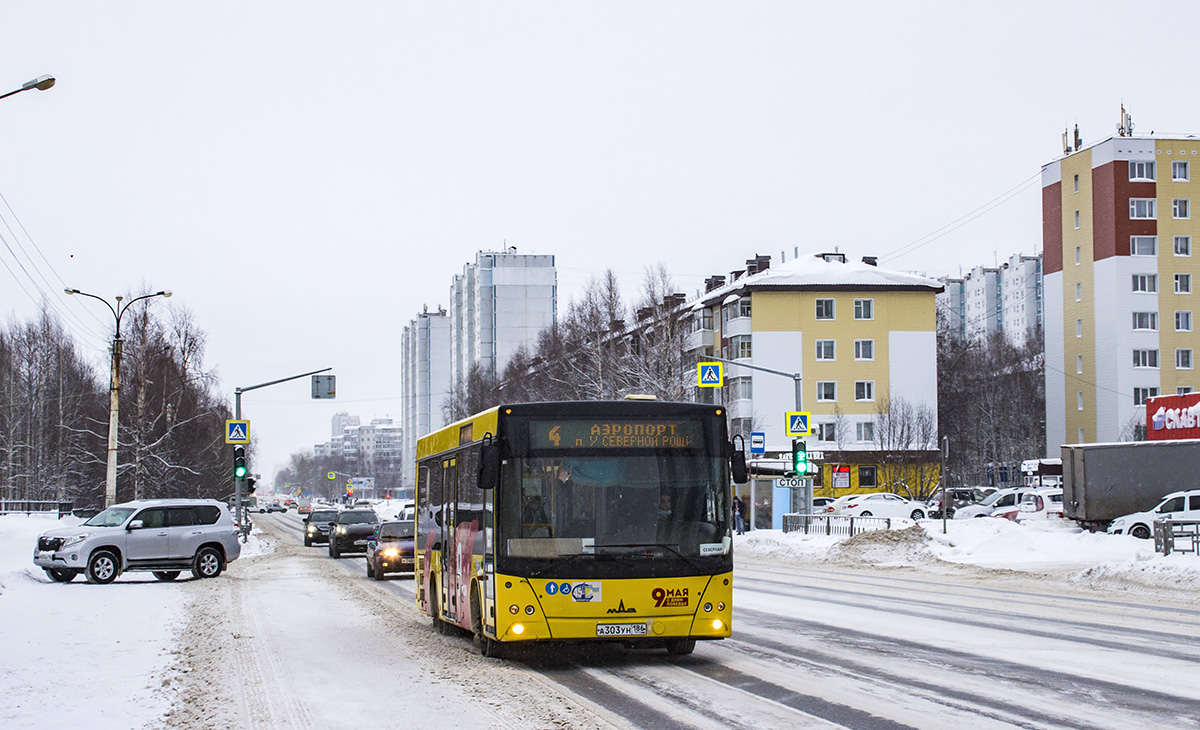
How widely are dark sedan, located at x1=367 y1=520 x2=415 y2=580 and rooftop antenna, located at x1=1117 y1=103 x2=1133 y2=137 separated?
6331cm

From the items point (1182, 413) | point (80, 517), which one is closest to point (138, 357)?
point (80, 517)

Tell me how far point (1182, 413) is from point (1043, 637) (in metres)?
35.5

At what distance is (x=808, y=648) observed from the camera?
13852 mm

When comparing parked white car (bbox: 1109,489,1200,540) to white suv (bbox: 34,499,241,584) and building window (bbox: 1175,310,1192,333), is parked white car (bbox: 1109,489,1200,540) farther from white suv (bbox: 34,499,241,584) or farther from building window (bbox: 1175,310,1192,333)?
building window (bbox: 1175,310,1192,333)

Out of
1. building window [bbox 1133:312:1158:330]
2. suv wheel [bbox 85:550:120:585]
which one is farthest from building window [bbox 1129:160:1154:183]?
suv wheel [bbox 85:550:120:585]

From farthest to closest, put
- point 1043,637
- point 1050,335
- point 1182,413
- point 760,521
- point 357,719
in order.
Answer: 1. point 1050,335
2. point 760,521
3. point 1182,413
4. point 1043,637
5. point 357,719

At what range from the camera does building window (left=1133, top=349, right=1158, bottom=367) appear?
7725 centimetres

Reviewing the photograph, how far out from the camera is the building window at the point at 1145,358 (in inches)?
3041

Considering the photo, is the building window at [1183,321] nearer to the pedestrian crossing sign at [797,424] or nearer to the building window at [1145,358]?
the building window at [1145,358]

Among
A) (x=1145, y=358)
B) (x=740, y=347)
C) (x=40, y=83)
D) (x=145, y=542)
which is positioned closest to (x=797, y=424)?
(x=145, y=542)

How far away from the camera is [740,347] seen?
77562 mm

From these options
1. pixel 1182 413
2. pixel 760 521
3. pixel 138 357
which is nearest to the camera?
pixel 1182 413

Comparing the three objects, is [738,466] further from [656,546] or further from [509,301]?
[509,301]

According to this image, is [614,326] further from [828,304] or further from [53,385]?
[53,385]
